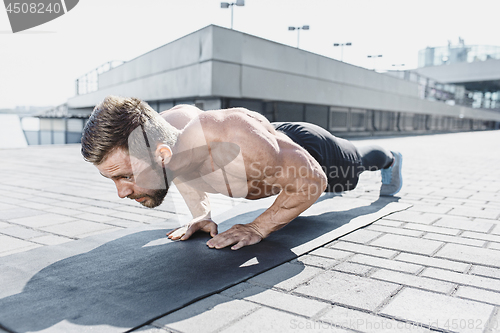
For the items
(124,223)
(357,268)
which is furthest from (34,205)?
(357,268)

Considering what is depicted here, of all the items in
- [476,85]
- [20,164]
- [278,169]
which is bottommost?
[20,164]

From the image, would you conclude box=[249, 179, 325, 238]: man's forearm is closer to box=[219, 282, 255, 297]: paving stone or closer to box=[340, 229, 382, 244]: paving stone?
box=[340, 229, 382, 244]: paving stone

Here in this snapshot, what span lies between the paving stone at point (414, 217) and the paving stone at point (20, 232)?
282 cm

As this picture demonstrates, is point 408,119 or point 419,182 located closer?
point 419,182

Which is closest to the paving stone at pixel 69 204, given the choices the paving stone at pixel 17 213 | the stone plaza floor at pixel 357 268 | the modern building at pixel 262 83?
the stone plaza floor at pixel 357 268

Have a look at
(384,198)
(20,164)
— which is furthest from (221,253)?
(20,164)

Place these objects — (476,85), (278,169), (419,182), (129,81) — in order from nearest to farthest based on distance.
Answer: (278,169) → (419,182) → (129,81) → (476,85)

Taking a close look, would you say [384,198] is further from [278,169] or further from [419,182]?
[278,169]

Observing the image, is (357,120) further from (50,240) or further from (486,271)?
(50,240)

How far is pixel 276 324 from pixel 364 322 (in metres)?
0.35

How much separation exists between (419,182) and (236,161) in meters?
4.02

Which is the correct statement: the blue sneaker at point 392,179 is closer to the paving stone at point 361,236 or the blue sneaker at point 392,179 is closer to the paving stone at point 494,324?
the paving stone at point 361,236

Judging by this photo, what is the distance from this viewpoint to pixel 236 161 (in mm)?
2291

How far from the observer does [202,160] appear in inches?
95.0
